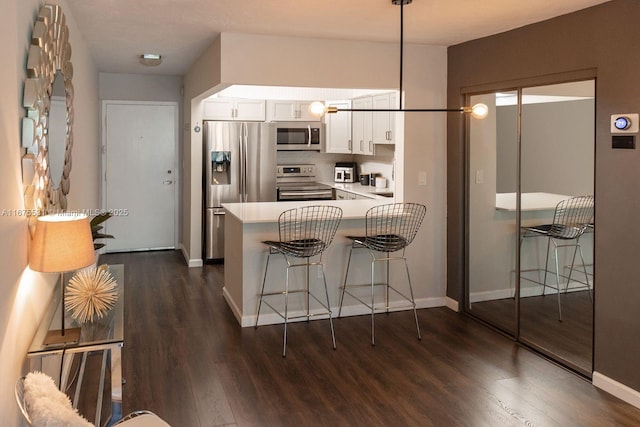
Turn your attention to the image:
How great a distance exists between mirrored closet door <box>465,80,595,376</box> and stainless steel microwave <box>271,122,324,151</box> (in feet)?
10.1

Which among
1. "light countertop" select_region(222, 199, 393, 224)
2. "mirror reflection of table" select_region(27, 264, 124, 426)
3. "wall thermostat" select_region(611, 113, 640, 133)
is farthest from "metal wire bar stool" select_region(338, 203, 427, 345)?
"mirror reflection of table" select_region(27, 264, 124, 426)

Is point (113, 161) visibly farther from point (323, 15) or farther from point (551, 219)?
point (551, 219)

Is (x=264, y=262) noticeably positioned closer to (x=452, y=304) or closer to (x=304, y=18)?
(x=452, y=304)

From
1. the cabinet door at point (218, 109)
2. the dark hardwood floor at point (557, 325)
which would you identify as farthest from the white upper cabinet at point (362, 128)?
the dark hardwood floor at point (557, 325)

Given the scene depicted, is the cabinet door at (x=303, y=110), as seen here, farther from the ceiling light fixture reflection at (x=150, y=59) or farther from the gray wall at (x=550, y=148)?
the gray wall at (x=550, y=148)

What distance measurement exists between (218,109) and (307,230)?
3.01 meters

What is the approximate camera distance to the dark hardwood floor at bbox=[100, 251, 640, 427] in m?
3.20

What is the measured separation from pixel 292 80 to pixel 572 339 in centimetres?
286

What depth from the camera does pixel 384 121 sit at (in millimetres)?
6352

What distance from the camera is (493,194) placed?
4.69 meters

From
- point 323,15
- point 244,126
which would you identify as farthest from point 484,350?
point 244,126

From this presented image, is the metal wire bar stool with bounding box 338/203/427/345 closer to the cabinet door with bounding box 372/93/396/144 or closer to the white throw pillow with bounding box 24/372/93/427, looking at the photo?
the cabinet door with bounding box 372/93/396/144

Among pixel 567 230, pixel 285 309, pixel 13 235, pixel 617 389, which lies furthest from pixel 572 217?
pixel 13 235

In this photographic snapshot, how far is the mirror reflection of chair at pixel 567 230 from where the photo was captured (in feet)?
12.3
